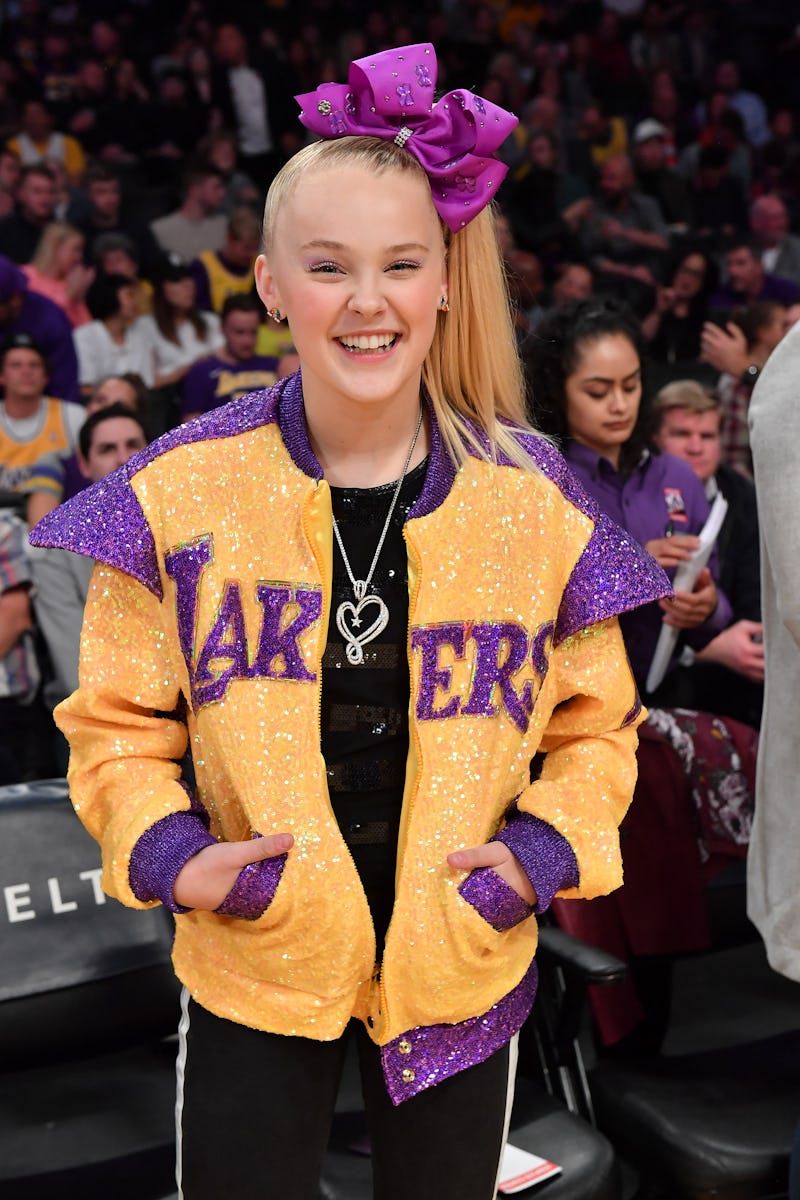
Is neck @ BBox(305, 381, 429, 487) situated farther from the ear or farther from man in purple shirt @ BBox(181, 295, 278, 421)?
man in purple shirt @ BBox(181, 295, 278, 421)

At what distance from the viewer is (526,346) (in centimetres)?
307

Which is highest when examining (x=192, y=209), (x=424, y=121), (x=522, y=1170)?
(x=192, y=209)

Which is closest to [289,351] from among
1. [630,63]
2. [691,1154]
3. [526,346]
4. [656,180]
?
[526,346]

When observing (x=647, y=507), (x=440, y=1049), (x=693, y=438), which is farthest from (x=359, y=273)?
(x=693, y=438)

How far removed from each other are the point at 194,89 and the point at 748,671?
24.9 feet

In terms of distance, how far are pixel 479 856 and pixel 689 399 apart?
3.03m

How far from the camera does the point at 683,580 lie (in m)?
2.75

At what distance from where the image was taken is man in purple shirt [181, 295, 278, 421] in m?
6.06

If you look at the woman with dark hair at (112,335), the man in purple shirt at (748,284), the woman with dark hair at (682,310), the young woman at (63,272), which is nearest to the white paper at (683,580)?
the woman with dark hair at (112,335)

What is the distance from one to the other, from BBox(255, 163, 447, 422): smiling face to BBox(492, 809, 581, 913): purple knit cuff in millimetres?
→ 451

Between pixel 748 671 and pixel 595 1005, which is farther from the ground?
pixel 748 671

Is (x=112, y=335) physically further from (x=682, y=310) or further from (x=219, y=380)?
(x=682, y=310)

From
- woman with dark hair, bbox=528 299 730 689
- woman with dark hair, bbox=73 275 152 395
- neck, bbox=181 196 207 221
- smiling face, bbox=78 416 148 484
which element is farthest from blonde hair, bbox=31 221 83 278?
woman with dark hair, bbox=528 299 730 689

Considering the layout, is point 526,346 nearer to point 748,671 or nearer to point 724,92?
point 748,671
